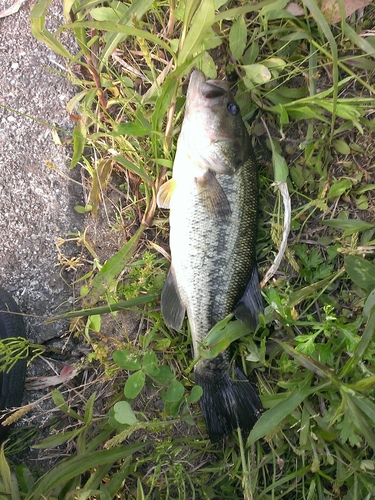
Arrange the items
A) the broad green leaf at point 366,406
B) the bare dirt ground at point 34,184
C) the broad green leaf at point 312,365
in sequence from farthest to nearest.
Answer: the bare dirt ground at point 34,184
the broad green leaf at point 312,365
the broad green leaf at point 366,406

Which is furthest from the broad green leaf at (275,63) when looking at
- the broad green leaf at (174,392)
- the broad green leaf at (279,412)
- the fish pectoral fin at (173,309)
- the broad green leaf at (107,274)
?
the broad green leaf at (174,392)

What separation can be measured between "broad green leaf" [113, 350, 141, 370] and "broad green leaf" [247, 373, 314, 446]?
660mm

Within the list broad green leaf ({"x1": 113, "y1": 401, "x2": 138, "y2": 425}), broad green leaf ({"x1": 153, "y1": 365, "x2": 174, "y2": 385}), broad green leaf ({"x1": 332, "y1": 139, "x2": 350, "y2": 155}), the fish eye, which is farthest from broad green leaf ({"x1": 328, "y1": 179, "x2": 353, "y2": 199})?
broad green leaf ({"x1": 113, "y1": 401, "x2": 138, "y2": 425})

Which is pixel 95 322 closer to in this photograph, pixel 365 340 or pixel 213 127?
pixel 213 127

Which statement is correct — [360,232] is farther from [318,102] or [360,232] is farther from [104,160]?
[104,160]

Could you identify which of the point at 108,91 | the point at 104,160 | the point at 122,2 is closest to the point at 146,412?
the point at 104,160

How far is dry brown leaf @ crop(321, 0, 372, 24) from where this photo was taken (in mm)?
2230

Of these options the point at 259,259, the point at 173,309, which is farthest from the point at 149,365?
the point at 259,259

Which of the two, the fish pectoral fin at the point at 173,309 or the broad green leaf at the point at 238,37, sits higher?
the broad green leaf at the point at 238,37

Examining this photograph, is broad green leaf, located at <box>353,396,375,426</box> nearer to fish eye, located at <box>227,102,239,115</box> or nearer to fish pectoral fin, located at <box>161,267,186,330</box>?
fish pectoral fin, located at <box>161,267,186,330</box>

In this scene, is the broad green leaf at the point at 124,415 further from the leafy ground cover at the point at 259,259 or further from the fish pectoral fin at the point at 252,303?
the fish pectoral fin at the point at 252,303

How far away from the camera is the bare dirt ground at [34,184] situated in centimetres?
253

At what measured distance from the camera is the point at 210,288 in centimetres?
230

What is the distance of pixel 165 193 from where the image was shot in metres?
2.34
